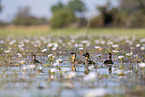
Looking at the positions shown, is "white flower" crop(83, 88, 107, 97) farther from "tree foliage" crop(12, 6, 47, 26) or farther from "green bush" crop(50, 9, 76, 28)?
"tree foliage" crop(12, 6, 47, 26)

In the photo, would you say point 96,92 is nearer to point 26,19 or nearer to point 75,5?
point 26,19

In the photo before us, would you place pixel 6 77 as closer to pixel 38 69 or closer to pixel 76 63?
pixel 38 69

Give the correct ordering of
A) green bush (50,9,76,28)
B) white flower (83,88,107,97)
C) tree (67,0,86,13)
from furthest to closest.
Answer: tree (67,0,86,13) < green bush (50,9,76,28) < white flower (83,88,107,97)

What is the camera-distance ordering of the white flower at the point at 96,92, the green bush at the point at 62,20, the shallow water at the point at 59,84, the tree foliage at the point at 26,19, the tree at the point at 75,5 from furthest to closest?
the tree at the point at 75,5
the tree foliage at the point at 26,19
the green bush at the point at 62,20
the shallow water at the point at 59,84
the white flower at the point at 96,92

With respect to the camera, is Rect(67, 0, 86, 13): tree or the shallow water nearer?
the shallow water

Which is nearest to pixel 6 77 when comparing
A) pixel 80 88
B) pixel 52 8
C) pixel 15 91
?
pixel 15 91

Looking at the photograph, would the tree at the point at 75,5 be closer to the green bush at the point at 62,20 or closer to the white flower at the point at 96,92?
the green bush at the point at 62,20

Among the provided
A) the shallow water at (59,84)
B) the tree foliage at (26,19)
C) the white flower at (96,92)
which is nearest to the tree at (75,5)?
the tree foliage at (26,19)

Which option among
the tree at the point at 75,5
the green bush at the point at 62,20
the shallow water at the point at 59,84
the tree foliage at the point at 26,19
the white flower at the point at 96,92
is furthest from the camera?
the tree at the point at 75,5

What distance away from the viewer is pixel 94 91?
3.46 meters

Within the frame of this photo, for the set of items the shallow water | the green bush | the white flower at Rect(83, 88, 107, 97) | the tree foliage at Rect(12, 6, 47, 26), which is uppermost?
the tree foliage at Rect(12, 6, 47, 26)

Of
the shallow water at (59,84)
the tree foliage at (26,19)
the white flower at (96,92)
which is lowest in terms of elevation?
the white flower at (96,92)

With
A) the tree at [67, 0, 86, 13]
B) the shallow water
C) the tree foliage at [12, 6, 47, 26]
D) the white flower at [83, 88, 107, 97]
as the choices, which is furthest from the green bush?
the white flower at [83, 88, 107, 97]

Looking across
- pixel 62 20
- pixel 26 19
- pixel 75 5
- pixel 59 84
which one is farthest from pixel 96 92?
pixel 75 5
